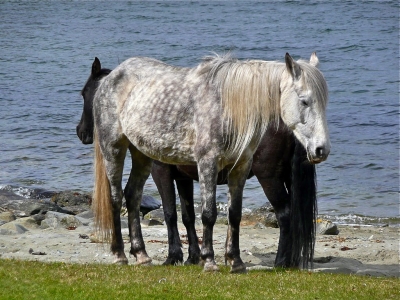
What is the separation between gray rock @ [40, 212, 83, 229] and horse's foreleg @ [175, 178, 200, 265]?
467 centimetres

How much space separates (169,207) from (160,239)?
283cm

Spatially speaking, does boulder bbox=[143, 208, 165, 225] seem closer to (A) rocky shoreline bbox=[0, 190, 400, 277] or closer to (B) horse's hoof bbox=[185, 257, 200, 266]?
(A) rocky shoreline bbox=[0, 190, 400, 277]

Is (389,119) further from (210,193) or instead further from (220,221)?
(210,193)

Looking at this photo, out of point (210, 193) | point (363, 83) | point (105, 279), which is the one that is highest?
point (210, 193)

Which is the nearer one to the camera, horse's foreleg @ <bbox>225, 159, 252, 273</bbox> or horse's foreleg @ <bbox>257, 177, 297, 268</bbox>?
horse's foreleg @ <bbox>225, 159, 252, 273</bbox>

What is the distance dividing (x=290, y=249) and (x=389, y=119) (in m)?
16.8

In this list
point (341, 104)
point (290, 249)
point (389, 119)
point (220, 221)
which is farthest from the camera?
Result: point (341, 104)

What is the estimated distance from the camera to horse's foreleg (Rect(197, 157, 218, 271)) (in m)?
9.34

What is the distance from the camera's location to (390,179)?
20547mm

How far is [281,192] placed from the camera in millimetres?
11164

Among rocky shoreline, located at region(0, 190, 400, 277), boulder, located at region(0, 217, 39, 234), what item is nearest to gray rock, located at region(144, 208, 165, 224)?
rocky shoreline, located at region(0, 190, 400, 277)

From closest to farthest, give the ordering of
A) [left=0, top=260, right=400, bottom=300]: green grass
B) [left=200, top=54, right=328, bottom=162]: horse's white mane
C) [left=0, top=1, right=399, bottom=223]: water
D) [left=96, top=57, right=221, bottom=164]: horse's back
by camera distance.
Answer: [left=0, top=260, right=400, bottom=300]: green grass
[left=200, top=54, right=328, bottom=162]: horse's white mane
[left=96, top=57, right=221, bottom=164]: horse's back
[left=0, top=1, right=399, bottom=223]: water

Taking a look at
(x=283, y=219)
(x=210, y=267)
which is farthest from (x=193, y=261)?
(x=210, y=267)

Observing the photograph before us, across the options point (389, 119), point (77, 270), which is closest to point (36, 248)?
point (77, 270)
